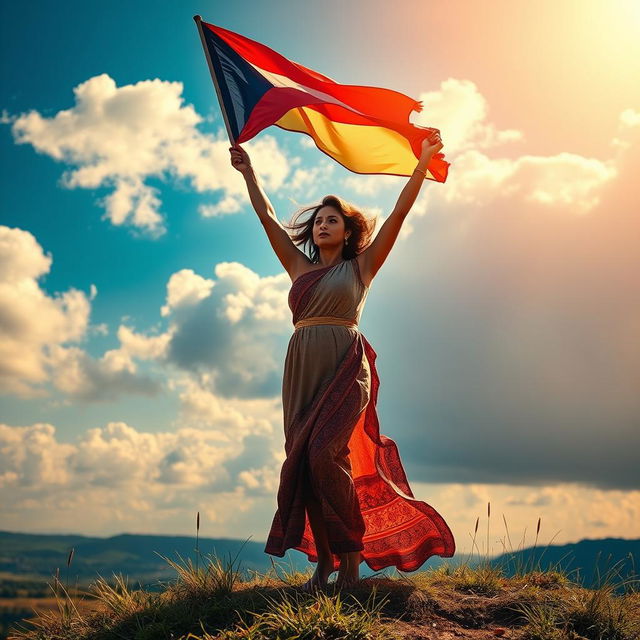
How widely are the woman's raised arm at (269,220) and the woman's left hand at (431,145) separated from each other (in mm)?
1540

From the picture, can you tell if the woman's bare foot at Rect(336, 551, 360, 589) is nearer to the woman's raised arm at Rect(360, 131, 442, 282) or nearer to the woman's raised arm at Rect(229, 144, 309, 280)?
the woman's raised arm at Rect(360, 131, 442, 282)

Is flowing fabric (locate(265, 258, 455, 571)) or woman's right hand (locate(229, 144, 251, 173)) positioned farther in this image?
woman's right hand (locate(229, 144, 251, 173))

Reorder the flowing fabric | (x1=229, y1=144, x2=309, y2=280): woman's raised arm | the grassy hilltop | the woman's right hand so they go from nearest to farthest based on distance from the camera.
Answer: the grassy hilltop → the flowing fabric → (x1=229, y1=144, x2=309, y2=280): woman's raised arm → the woman's right hand

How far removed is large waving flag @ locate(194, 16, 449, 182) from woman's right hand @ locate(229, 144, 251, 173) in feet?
0.38

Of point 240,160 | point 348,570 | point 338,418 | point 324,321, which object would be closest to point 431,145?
point 240,160

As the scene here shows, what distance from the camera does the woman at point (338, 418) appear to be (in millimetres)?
6270

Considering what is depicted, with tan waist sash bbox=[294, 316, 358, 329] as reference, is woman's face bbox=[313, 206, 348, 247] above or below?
above

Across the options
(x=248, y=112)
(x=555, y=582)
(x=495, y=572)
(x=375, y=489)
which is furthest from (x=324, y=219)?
(x=555, y=582)

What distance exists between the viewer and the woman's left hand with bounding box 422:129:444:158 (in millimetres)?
7105

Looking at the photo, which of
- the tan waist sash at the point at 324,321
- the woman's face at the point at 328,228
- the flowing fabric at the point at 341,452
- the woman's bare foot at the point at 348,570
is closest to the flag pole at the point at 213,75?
the woman's face at the point at 328,228

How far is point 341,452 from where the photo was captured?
6.36 m

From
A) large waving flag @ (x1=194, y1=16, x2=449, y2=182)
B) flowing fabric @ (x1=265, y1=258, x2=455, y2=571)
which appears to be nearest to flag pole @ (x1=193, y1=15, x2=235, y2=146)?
large waving flag @ (x1=194, y1=16, x2=449, y2=182)

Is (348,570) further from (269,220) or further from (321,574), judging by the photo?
(269,220)

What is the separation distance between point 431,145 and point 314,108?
57.3 inches
